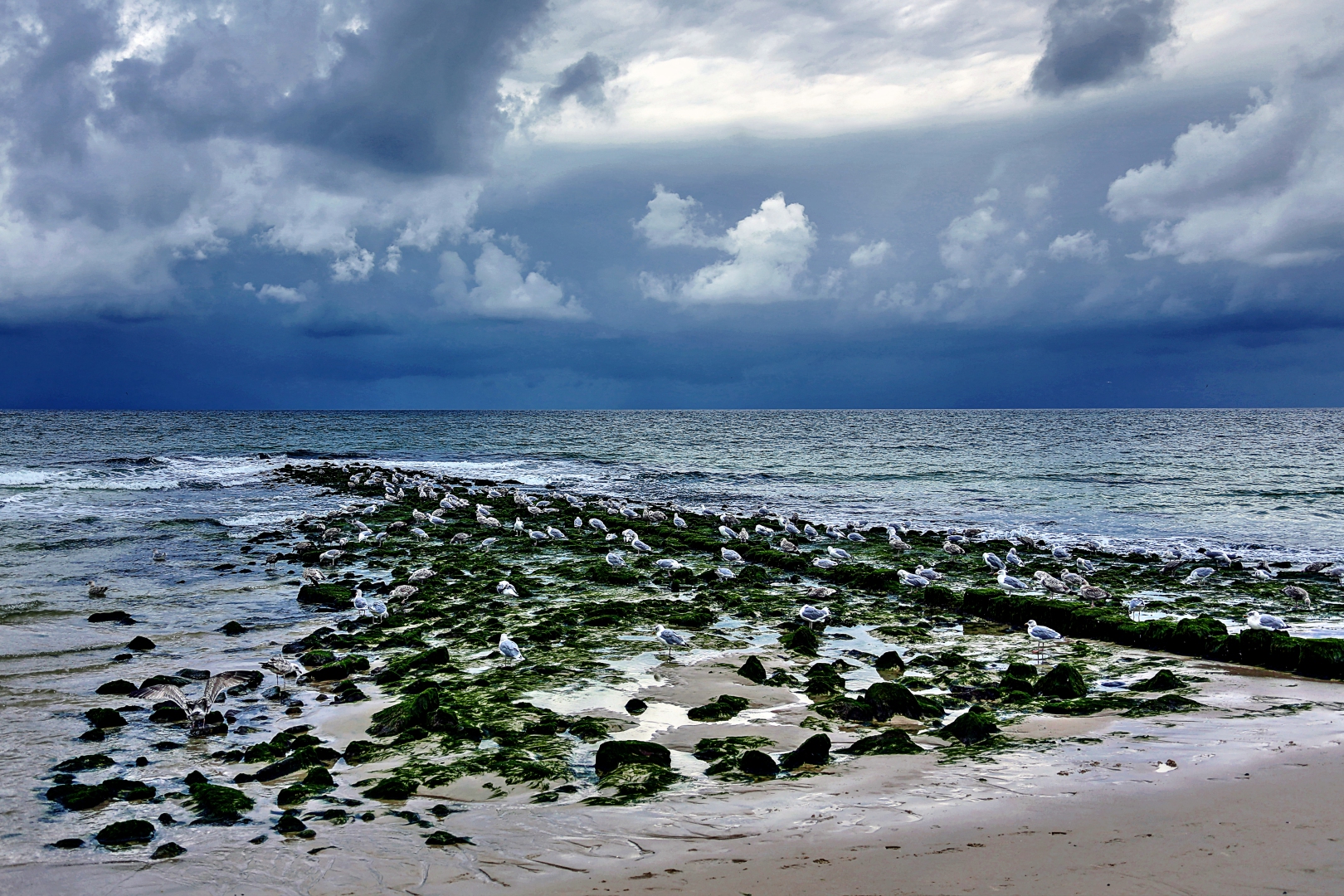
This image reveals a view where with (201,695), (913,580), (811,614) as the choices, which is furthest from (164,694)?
(913,580)

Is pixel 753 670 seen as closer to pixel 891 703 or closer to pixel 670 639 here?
pixel 670 639

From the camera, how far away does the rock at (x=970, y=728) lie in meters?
7.20

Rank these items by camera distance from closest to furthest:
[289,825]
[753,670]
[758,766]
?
1. [289,825]
2. [758,766]
3. [753,670]

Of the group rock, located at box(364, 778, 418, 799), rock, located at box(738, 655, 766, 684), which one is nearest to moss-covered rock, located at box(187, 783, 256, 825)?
rock, located at box(364, 778, 418, 799)

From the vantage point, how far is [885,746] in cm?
687

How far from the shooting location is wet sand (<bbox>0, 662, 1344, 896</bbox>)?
470 cm

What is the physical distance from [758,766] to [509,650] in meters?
4.45

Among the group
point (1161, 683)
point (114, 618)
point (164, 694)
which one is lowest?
point (114, 618)

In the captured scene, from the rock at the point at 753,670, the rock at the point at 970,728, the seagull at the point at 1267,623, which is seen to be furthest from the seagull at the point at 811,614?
the seagull at the point at 1267,623

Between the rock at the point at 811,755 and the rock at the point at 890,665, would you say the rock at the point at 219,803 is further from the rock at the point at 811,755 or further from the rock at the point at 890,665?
the rock at the point at 890,665

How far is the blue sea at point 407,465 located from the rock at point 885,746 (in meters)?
6.05

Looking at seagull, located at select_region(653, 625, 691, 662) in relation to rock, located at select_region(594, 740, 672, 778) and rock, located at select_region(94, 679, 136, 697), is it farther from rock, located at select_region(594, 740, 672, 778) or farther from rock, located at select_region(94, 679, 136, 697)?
rock, located at select_region(94, 679, 136, 697)

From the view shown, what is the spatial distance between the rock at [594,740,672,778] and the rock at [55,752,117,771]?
413cm

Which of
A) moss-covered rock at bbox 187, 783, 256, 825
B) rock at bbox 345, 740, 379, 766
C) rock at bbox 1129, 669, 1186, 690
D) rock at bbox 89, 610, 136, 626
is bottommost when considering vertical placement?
rock at bbox 89, 610, 136, 626
